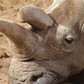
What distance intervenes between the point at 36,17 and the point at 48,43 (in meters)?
0.26

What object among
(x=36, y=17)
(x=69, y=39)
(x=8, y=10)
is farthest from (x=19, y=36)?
(x=8, y=10)

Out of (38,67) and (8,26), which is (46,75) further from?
(8,26)

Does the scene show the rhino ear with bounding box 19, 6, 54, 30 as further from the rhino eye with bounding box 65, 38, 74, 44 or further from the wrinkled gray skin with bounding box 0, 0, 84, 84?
the rhino eye with bounding box 65, 38, 74, 44

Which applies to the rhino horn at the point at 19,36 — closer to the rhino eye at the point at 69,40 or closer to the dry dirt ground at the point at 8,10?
the rhino eye at the point at 69,40

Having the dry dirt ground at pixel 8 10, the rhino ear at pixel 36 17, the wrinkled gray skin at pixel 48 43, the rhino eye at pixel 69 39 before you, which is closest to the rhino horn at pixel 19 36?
the wrinkled gray skin at pixel 48 43

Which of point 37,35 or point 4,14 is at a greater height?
point 37,35

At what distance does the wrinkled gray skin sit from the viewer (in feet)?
12.2

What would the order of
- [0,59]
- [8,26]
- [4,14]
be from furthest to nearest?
[4,14] → [0,59] → [8,26]

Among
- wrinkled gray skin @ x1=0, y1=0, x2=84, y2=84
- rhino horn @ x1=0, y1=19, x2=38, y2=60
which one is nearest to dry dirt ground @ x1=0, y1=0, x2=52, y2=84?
wrinkled gray skin @ x1=0, y1=0, x2=84, y2=84

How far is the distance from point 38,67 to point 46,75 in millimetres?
103

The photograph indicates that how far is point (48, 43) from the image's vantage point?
385cm

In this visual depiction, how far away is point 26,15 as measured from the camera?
3.73 metres

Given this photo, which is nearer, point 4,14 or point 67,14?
point 67,14

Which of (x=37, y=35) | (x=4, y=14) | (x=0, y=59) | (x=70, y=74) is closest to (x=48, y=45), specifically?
(x=37, y=35)
